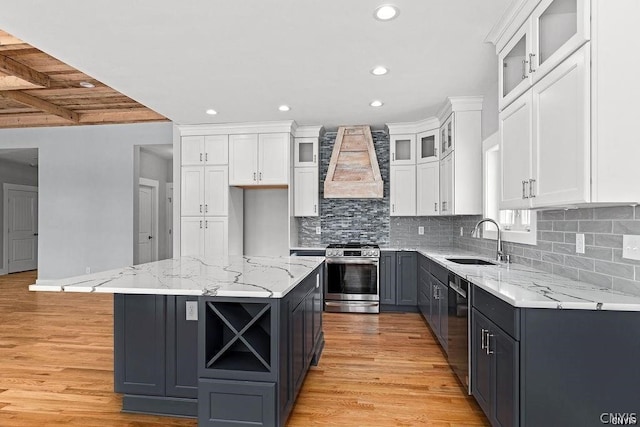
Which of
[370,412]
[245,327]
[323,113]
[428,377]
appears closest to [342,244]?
[323,113]

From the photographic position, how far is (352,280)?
4965mm

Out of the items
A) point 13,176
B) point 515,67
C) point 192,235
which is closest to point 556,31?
point 515,67

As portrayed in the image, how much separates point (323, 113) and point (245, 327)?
3400 millimetres

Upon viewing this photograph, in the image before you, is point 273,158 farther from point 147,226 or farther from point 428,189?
point 147,226

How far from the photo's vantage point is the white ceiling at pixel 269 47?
7.96ft

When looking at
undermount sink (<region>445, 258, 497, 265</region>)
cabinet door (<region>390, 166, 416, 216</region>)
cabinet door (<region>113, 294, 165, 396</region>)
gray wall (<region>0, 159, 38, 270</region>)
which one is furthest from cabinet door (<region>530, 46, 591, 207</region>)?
gray wall (<region>0, 159, 38, 270</region>)

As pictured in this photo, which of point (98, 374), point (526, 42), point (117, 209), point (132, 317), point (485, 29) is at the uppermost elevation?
point (485, 29)

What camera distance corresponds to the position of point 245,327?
6.42 ft

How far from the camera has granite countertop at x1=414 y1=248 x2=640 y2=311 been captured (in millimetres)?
1673

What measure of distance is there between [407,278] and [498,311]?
303 cm

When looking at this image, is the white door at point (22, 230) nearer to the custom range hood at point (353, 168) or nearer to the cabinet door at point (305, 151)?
the cabinet door at point (305, 151)

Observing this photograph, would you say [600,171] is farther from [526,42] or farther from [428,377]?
[428,377]

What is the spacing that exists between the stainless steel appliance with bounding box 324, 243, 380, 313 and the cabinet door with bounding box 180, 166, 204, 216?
6.53 ft

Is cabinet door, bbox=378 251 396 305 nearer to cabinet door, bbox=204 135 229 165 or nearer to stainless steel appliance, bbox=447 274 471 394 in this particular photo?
stainless steel appliance, bbox=447 274 471 394
